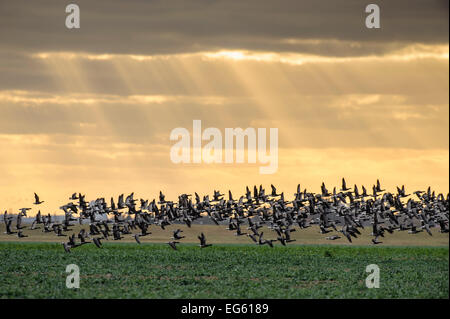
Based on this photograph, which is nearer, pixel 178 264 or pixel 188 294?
pixel 188 294

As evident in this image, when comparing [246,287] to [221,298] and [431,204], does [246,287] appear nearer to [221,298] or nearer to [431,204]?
[221,298]

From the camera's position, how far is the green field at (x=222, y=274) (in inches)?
1661

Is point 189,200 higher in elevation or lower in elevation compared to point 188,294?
higher

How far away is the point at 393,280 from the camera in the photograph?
165 feet

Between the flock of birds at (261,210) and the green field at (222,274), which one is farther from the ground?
the flock of birds at (261,210)

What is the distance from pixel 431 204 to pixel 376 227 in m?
4.35

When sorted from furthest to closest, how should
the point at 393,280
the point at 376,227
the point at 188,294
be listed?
the point at 376,227 → the point at 393,280 → the point at 188,294

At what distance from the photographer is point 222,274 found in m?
52.2

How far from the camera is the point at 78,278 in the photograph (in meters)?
47.0

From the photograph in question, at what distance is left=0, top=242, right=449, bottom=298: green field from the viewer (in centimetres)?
4219

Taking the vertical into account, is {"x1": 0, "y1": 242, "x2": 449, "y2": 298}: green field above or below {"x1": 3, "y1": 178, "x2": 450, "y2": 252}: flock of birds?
below
